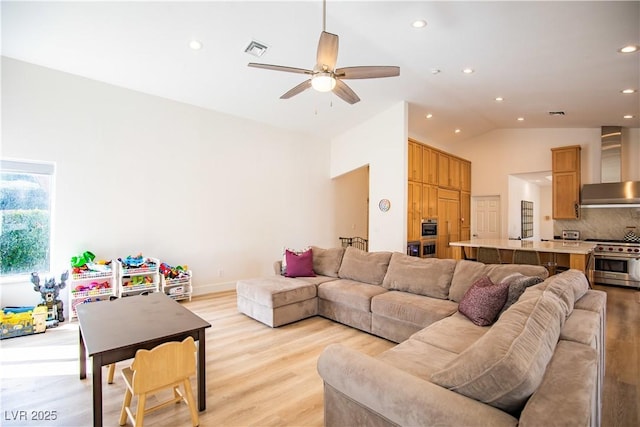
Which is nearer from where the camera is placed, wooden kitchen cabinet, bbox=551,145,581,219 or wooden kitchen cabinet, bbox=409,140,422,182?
wooden kitchen cabinet, bbox=409,140,422,182

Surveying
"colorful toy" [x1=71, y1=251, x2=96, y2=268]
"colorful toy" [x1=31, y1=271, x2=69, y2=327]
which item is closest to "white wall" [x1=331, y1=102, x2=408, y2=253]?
"colorful toy" [x1=71, y1=251, x2=96, y2=268]

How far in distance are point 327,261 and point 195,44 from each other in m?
3.28

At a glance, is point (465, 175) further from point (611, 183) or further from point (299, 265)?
point (299, 265)

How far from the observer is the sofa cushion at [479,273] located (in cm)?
296

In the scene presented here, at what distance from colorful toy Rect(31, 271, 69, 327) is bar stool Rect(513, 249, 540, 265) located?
260 inches

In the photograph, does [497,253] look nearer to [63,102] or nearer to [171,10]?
[171,10]

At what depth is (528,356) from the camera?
1201 mm

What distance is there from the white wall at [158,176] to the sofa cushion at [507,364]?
4.71 metres

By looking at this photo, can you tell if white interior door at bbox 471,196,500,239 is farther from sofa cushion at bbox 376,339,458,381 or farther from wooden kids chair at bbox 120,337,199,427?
wooden kids chair at bbox 120,337,199,427

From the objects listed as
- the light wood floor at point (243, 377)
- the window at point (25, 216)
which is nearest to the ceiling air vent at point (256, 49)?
the window at point (25, 216)

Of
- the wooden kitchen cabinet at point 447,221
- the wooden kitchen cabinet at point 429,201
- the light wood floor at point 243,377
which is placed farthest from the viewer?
the wooden kitchen cabinet at point 447,221

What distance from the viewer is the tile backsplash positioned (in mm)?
6328

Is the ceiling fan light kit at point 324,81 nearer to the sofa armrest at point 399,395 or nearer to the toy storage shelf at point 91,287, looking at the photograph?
the sofa armrest at point 399,395

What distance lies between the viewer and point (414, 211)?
Answer: 20.7ft
